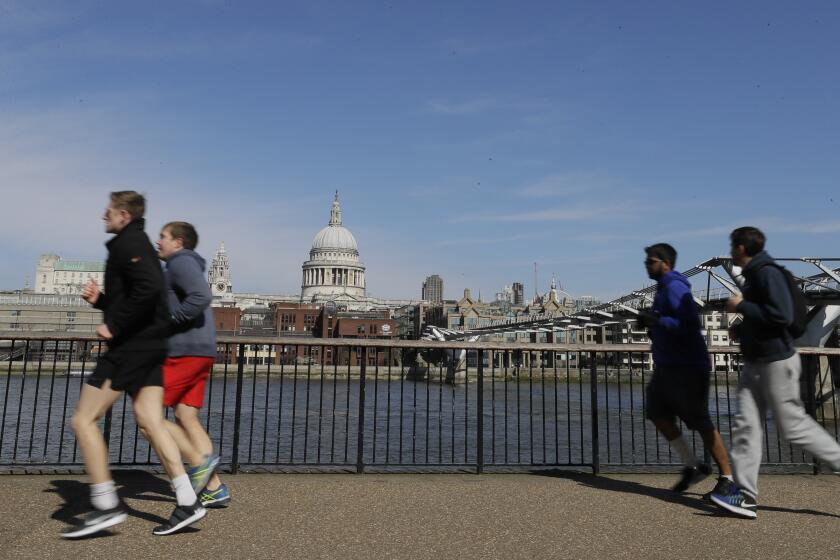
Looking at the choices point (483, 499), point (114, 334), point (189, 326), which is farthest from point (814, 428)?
point (114, 334)

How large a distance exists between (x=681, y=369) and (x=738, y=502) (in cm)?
91

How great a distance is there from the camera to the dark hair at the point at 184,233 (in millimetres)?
4246

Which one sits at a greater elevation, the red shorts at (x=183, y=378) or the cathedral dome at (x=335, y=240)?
the cathedral dome at (x=335, y=240)

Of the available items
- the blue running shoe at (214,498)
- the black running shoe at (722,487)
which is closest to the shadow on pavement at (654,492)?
the black running shoe at (722,487)

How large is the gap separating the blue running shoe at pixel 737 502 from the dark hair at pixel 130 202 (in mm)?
3894

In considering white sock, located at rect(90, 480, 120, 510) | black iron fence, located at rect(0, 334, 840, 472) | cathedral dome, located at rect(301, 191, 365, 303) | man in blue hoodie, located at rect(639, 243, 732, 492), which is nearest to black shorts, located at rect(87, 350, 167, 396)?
white sock, located at rect(90, 480, 120, 510)

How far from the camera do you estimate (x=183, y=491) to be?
3.72 metres

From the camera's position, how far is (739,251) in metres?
4.42

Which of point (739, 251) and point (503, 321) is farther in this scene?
point (503, 321)

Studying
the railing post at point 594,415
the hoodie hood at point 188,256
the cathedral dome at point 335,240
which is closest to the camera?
the hoodie hood at point 188,256

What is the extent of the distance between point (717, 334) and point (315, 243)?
97.9 metres

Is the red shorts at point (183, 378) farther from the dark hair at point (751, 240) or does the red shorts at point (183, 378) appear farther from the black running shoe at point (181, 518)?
the dark hair at point (751, 240)

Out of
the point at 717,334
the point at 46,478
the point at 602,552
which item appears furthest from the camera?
the point at 717,334

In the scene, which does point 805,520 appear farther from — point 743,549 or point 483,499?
point 483,499
